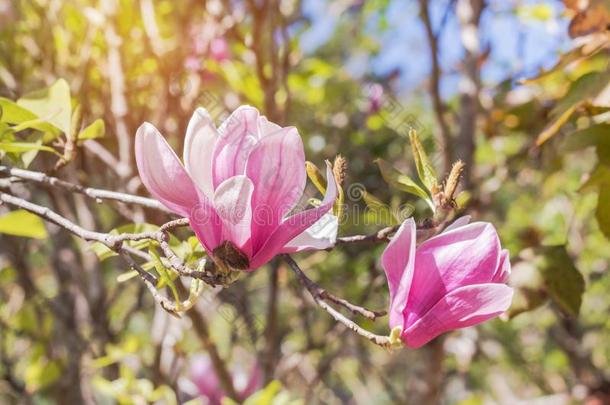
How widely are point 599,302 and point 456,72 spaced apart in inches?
50.6

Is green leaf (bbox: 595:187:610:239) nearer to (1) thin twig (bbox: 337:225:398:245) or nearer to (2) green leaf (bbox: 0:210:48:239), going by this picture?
(1) thin twig (bbox: 337:225:398:245)

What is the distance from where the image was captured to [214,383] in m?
1.57

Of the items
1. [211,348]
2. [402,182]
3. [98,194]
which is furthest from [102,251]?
[211,348]

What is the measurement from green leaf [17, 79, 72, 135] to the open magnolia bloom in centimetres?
22

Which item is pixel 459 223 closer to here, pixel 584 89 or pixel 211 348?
pixel 584 89

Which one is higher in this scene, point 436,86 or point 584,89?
point 584,89

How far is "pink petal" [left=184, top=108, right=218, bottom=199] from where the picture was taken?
56 cm

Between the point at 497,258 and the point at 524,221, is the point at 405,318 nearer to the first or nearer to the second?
the point at 497,258

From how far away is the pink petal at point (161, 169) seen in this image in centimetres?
54

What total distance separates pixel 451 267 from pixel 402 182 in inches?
4.2

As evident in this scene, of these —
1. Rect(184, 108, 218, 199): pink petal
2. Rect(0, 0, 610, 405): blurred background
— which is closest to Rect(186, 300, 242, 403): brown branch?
Rect(0, 0, 610, 405): blurred background

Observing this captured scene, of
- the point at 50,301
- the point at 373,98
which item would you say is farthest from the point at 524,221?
the point at 50,301

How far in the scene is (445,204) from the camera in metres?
0.59

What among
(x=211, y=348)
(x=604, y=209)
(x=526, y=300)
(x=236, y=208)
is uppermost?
(x=236, y=208)
